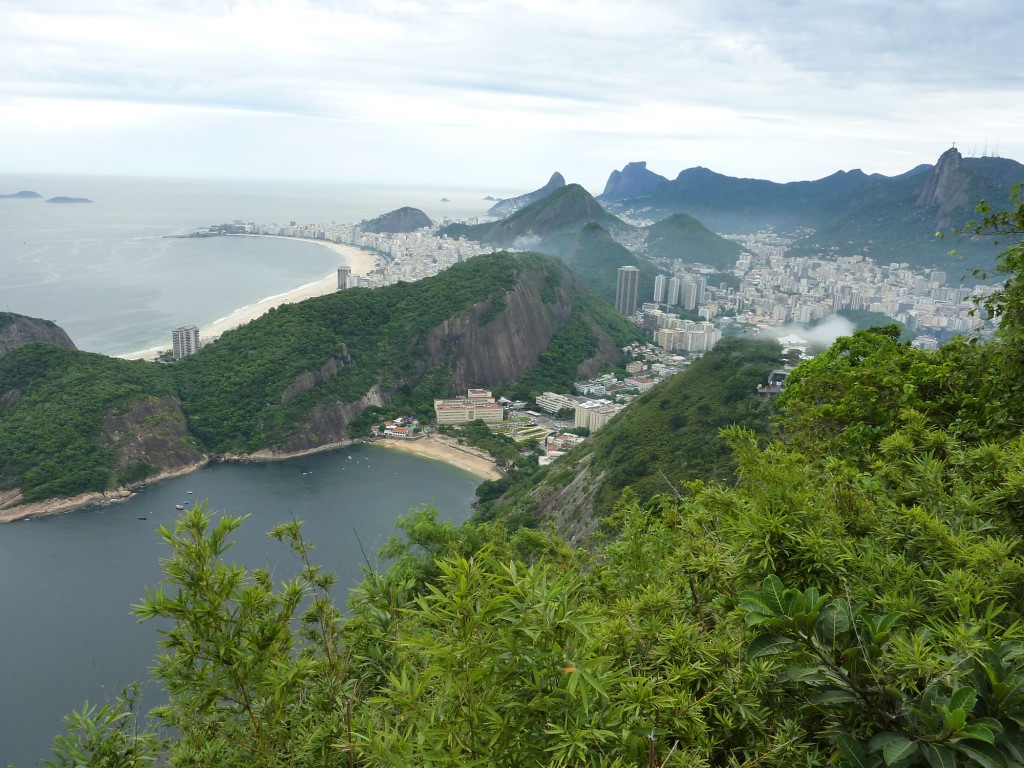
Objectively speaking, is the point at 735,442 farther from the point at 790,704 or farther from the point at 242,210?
the point at 242,210

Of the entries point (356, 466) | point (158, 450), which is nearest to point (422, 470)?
point (356, 466)

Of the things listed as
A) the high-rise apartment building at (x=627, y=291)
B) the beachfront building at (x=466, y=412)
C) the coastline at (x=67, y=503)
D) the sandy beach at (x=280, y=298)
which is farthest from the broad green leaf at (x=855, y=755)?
the high-rise apartment building at (x=627, y=291)

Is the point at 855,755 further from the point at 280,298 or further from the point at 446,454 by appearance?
the point at 280,298

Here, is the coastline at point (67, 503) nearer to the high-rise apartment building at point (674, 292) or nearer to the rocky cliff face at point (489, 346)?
the rocky cliff face at point (489, 346)

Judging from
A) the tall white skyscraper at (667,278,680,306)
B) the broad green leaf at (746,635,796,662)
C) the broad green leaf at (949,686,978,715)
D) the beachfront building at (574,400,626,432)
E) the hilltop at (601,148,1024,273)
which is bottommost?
the beachfront building at (574,400,626,432)

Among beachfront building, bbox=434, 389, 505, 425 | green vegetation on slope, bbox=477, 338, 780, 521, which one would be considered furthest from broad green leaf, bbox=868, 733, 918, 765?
beachfront building, bbox=434, 389, 505, 425

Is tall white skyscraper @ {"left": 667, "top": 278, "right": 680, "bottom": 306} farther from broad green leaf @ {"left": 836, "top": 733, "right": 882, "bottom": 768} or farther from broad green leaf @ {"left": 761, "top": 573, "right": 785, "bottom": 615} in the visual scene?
broad green leaf @ {"left": 836, "top": 733, "right": 882, "bottom": 768}
